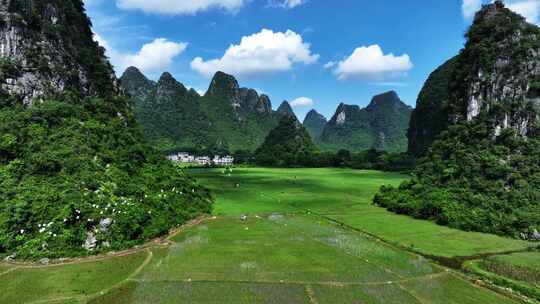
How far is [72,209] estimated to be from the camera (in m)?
34.0

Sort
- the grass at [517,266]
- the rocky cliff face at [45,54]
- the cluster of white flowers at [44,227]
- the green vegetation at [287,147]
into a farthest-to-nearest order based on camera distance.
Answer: the green vegetation at [287,147], the rocky cliff face at [45,54], the cluster of white flowers at [44,227], the grass at [517,266]

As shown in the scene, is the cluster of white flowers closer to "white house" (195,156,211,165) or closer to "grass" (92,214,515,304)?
"grass" (92,214,515,304)

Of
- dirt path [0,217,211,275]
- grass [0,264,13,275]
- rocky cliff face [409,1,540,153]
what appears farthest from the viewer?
rocky cliff face [409,1,540,153]

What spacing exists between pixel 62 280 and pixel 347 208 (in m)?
39.2

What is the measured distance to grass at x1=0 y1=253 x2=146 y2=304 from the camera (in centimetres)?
2470

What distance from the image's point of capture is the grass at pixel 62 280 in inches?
973

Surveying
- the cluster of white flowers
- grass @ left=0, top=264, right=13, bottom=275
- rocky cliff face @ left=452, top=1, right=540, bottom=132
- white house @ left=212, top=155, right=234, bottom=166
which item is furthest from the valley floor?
white house @ left=212, top=155, right=234, bottom=166

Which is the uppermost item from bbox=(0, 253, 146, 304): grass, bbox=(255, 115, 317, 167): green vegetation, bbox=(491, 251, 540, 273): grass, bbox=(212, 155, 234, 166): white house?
bbox=(255, 115, 317, 167): green vegetation

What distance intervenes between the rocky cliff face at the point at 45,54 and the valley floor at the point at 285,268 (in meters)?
29.2

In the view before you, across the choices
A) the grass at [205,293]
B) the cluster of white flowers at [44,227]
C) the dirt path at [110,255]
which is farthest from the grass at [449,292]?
the cluster of white flowers at [44,227]

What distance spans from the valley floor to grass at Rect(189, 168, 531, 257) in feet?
0.92

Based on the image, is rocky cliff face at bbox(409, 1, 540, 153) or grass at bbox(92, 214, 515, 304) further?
rocky cliff face at bbox(409, 1, 540, 153)

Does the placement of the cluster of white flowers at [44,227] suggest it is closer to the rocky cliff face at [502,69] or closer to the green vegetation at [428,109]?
the rocky cliff face at [502,69]

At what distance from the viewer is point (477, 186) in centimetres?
4816
